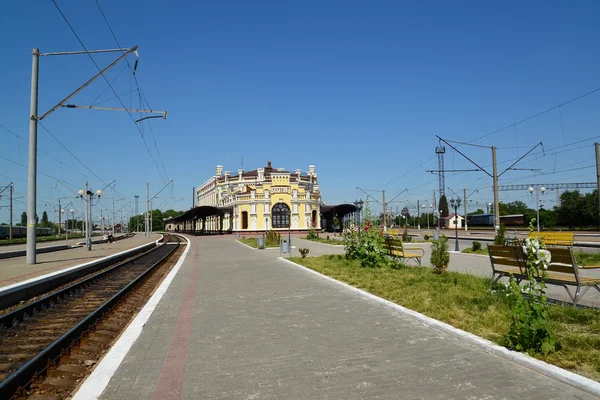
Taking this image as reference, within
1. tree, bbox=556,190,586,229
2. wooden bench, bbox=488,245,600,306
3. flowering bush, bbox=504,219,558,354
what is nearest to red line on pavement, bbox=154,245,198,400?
flowering bush, bbox=504,219,558,354

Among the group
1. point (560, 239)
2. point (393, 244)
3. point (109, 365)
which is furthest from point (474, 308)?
point (560, 239)

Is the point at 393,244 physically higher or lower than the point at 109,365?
higher

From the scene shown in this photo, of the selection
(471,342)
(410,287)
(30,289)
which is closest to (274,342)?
(471,342)

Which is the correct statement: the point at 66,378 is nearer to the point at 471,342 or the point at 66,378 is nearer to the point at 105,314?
the point at 105,314

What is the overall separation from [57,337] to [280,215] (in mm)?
54009

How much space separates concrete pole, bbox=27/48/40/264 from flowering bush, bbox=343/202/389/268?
440 inches

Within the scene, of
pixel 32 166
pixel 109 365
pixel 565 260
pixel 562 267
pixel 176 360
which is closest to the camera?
pixel 109 365

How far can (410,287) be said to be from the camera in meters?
8.95

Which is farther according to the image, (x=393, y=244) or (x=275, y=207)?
(x=275, y=207)

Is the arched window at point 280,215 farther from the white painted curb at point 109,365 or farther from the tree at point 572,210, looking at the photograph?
the white painted curb at point 109,365

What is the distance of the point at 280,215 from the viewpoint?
60750mm

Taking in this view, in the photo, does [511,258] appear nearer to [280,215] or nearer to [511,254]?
→ [511,254]

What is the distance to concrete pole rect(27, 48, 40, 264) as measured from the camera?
15703mm

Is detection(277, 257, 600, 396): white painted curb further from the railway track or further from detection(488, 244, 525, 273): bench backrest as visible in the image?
the railway track
